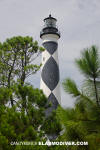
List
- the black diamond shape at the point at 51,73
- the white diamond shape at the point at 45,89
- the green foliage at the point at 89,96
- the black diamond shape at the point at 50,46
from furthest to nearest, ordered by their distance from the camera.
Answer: the black diamond shape at the point at 50,46 < the black diamond shape at the point at 51,73 < the white diamond shape at the point at 45,89 < the green foliage at the point at 89,96

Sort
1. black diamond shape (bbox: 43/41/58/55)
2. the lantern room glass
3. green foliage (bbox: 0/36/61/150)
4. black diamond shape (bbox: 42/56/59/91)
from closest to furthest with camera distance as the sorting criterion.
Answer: green foliage (bbox: 0/36/61/150)
black diamond shape (bbox: 42/56/59/91)
black diamond shape (bbox: 43/41/58/55)
the lantern room glass

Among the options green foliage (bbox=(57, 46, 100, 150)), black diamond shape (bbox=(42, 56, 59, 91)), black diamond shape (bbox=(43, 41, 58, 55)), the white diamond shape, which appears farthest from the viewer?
black diamond shape (bbox=(43, 41, 58, 55))

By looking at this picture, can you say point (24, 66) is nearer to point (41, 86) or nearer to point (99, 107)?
point (41, 86)

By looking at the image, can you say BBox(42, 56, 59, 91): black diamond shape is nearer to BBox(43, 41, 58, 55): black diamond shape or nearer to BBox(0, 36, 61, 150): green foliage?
BBox(43, 41, 58, 55): black diamond shape

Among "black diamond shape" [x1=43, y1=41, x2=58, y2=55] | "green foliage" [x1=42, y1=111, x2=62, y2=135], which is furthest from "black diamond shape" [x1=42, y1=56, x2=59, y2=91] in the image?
"green foliage" [x1=42, y1=111, x2=62, y2=135]

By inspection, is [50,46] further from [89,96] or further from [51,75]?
[89,96]

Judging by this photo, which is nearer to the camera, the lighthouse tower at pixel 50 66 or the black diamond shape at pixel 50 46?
the lighthouse tower at pixel 50 66

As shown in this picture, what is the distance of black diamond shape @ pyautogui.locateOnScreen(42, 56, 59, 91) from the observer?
1114cm

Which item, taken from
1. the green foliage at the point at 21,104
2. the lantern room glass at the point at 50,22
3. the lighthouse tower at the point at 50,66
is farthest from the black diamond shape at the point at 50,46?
the green foliage at the point at 21,104

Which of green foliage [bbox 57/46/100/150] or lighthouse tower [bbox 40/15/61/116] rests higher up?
lighthouse tower [bbox 40/15/61/116]

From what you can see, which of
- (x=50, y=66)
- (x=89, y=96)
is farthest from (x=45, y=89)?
(x=89, y=96)

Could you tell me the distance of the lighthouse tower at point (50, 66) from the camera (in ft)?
36.1

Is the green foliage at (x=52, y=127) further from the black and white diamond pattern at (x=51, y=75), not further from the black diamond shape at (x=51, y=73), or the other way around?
the black diamond shape at (x=51, y=73)

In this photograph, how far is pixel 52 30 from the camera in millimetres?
12523
